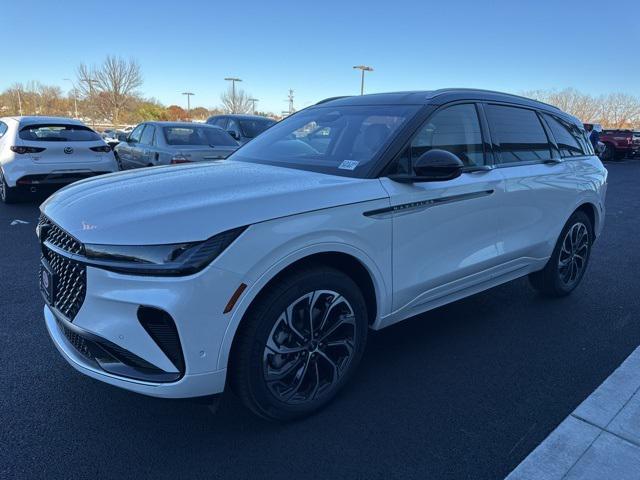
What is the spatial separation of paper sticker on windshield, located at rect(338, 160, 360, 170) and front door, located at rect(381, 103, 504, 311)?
221 mm

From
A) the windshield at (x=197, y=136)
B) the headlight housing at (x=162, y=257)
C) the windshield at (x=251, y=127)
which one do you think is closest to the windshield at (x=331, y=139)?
the headlight housing at (x=162, y=257)

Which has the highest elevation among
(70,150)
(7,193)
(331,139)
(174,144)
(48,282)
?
(331,139)

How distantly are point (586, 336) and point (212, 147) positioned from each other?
6.26 meters

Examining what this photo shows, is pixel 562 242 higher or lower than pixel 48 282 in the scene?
lower

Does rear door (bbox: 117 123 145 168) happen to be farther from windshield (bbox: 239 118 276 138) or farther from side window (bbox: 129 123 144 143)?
windshield (bbox: 239 118 276 138)

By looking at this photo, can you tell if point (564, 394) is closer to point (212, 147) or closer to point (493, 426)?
point (493, 426)

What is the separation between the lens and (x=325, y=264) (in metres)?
2.50

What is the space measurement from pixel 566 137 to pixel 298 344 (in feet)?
11.0

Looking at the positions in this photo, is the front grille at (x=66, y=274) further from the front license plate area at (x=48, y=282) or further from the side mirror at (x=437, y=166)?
the side mirror at (x=437, y=166)

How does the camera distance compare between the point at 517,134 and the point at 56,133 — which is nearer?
the point at 517,134

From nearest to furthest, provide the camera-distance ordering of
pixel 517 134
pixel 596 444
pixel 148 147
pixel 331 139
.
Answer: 1. pixel 596 444
2. pixel 331 139
3. pixel 517 134
4. pixel 148 147

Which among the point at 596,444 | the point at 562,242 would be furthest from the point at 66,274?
the point at 562,242

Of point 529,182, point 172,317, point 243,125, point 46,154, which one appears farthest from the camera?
point 243,125

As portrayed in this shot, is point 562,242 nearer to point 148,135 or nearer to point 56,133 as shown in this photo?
point 148,135
